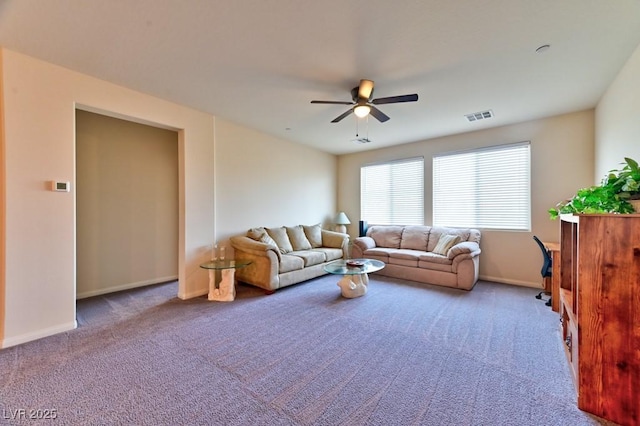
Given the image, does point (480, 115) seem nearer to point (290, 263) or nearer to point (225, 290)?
point (290, 263)

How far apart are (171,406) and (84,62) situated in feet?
11.1

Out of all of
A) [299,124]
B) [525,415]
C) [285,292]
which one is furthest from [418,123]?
[525,415]

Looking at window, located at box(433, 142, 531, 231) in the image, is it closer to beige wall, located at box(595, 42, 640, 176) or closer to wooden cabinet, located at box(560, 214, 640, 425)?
beige wall, located at box(595, 42, 640, 176)

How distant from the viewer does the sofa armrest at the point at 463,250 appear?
13.8 ft

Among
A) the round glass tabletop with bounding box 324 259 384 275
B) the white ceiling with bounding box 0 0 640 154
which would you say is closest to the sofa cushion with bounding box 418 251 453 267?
the round glass tabletop with bounding box 324 259 384 275

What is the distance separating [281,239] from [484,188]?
3919 mm

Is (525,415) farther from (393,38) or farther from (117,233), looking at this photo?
(117,233)

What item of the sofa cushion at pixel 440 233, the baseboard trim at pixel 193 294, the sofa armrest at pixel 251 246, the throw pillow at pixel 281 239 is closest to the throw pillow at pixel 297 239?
the throw pillow at pixel 281 239

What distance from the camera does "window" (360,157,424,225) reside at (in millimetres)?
5738

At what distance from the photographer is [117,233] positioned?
4297 millimetres

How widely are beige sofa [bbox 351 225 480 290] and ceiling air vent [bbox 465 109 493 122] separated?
77.3 inches

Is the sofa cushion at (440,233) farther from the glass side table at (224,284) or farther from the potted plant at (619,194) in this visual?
the glass side table at (224,284)

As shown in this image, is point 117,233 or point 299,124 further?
point 299,124

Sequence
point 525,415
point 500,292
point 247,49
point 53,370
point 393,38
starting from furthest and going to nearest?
point 500,292
point 247,49
point 393,38
point 53,370
point 525,415
